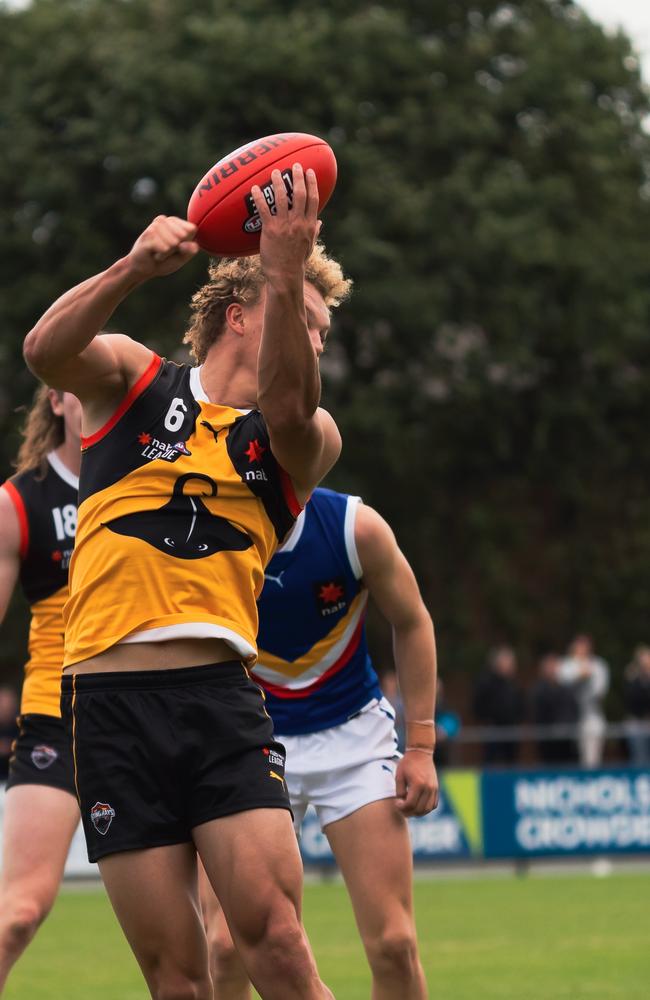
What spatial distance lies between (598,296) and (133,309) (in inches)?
287

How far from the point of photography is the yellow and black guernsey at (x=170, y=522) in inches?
181

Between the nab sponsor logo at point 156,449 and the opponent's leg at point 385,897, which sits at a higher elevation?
the nab sponsor logo at point 156,449

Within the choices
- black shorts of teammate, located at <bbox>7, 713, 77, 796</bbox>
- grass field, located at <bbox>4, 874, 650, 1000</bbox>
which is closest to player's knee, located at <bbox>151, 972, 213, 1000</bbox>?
black shorts of teammate, located at <bbox>7, 713, 77, 796</bbox>

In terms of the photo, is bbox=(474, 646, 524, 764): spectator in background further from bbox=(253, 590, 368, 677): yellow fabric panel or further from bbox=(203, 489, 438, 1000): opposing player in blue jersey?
bbox=(253, 590, 368, 677): yellow fabric panel

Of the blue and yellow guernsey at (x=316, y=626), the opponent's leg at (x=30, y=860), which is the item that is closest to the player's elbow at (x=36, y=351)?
the blue and yellow guernsey at (x=316, y=626)

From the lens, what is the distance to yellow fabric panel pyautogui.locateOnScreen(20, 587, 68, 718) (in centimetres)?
691

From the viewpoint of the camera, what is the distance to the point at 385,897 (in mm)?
5988

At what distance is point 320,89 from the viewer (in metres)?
26.1

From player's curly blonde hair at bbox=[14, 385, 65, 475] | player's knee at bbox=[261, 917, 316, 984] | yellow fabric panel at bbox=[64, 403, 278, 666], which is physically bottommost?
player's knee at bbox=[261, 917, 316, 984]

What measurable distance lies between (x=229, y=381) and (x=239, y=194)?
548 mm

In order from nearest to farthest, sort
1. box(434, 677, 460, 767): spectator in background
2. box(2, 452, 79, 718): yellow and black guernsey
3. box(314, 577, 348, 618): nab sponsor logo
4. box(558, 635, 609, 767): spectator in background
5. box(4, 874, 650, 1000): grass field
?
box(314, 577, 348, 618): nab sponsor logo, box(2, 452, 79, 718): yellow and black guernsey, box(4, 874, 650, 1000): grass field, box(434, 677, 460, 767): spectator in background, box(558, 635, 609, 767): spectator in background

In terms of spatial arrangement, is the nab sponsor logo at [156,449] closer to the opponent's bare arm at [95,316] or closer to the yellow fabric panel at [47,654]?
the opponent's bare arm at [95,316]

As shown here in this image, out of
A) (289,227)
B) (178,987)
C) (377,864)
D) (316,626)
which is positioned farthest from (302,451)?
(377,864)

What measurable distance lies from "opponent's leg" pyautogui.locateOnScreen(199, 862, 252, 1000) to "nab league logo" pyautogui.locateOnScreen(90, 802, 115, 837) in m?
1.67
